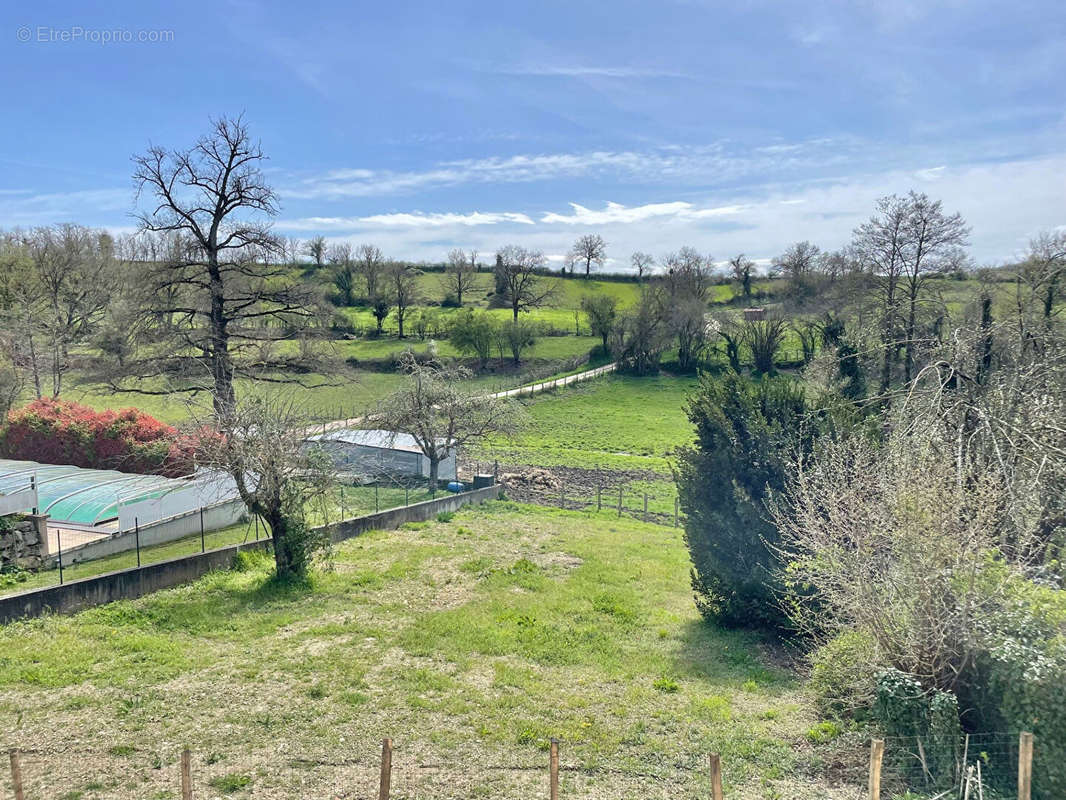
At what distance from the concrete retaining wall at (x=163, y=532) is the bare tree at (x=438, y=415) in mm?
7831

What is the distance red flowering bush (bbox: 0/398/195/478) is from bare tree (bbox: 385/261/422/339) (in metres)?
45.1

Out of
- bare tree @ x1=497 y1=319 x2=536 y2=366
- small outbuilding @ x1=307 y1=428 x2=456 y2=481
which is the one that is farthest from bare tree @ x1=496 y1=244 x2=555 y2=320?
small outbuilding @ x1=307 y1=428 x2=456 y2=481

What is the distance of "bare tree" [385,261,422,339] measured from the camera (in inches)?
2682

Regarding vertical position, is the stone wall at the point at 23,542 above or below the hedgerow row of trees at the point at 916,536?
below

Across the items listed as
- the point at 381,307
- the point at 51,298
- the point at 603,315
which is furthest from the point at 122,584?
the point at 381,307

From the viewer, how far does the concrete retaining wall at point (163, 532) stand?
605 inches

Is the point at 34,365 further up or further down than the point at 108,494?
further up

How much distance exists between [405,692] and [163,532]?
1057 centimetres

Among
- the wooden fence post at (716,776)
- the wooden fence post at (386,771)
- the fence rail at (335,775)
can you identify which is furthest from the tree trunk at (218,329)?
the wooden fence post at (716,776)

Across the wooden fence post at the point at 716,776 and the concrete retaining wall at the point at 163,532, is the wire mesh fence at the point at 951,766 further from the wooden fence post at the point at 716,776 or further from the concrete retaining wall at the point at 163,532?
the concrete retaining wall at the point at 163,532

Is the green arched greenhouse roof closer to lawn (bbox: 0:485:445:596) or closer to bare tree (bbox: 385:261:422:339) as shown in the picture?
lawn (bbox: 0:485:445:596)

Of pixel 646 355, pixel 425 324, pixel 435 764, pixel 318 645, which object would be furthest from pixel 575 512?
pixel 425 324

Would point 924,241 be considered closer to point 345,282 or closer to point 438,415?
point 438,415

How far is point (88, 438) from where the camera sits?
2095 cm
